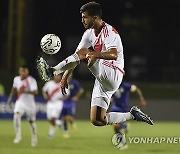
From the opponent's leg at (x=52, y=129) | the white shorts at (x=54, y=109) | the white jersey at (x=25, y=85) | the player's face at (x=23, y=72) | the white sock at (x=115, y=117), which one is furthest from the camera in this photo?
the white shorts at (x=54, y=109)

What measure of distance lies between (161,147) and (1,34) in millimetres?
22484

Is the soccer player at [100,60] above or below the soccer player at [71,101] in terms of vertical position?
above

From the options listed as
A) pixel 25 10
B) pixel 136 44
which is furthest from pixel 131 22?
pixel 25 10

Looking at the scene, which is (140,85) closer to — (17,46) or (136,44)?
(17,46)

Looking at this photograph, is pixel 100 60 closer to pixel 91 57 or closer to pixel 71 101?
pixel 91 57

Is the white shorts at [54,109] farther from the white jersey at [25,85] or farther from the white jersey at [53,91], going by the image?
the white jersey at [25,85]

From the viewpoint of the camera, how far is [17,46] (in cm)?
3206

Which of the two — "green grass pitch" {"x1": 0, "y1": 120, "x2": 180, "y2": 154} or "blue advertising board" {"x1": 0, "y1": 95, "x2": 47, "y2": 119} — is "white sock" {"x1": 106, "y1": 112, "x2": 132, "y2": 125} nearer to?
"green grass pitch" {"x1": 0, "y1": 120, "x2": 180, "y2": 154}

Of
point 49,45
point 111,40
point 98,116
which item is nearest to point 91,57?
point 111,40

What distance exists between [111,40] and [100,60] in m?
0.46

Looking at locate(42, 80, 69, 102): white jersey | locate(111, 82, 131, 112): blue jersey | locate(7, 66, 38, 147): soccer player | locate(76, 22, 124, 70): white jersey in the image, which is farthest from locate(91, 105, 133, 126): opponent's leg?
locate(42, 80, 69, 102): white jersey

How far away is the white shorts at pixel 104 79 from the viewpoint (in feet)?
37.2

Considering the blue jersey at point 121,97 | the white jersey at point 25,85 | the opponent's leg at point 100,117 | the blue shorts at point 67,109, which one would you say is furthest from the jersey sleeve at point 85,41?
the blue shorts at point 67,109

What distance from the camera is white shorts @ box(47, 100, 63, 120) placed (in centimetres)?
2049
